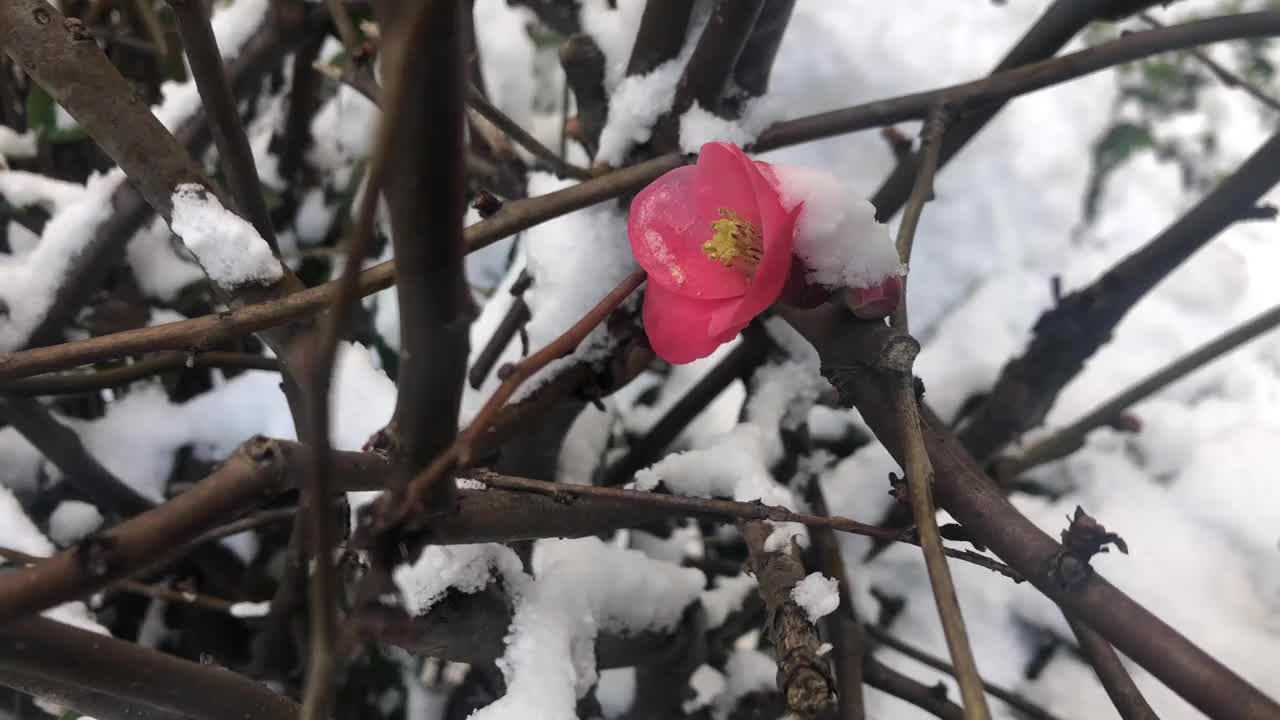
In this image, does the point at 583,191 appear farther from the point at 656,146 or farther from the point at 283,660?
the point at 283,660

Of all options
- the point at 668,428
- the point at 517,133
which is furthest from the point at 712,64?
the point at 668,428

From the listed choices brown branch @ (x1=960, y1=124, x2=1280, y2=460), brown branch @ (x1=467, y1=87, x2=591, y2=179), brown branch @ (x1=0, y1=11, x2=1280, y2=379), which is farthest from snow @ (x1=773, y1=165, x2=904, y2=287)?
brown branch @ (x1=960, y1=124, x2=1280, y2=460)

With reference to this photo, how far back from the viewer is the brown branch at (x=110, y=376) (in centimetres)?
63

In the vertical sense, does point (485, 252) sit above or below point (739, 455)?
above

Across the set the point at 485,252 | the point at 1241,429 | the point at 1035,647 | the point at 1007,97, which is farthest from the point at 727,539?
the point at 1241,429

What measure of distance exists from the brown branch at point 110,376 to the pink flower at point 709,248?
1.08 feet

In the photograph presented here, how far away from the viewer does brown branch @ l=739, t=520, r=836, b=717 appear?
0.38 meters

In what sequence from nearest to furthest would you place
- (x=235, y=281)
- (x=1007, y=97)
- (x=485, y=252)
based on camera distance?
(x=235, y=281) < (x=1007, y=97) < (x=485, y=252)

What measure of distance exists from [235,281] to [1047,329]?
0.69 meters

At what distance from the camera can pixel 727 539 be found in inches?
39.8

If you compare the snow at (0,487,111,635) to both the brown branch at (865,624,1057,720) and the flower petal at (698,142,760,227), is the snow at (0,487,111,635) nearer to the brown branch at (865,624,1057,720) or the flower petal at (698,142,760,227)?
the flower petal at (698,142,760,227)

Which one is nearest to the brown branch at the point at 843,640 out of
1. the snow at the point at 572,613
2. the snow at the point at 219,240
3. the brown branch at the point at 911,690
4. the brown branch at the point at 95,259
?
the brown branch at the point at 911,690

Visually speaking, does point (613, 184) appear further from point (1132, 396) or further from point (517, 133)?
point (1132, 396)

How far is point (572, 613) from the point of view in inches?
23.6
